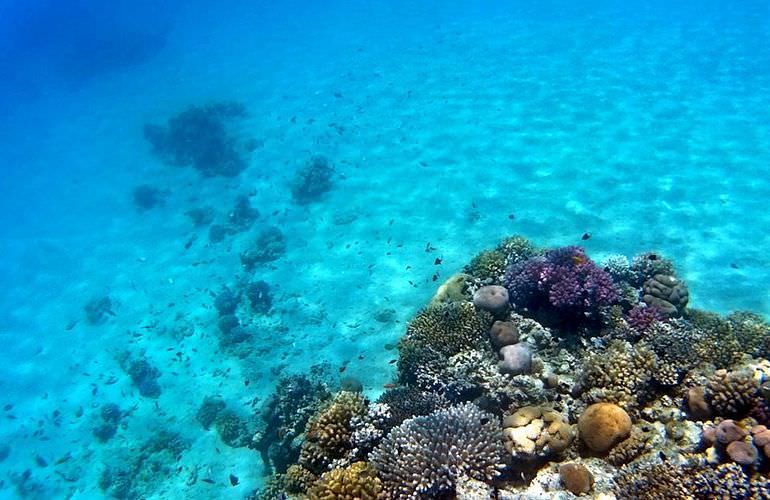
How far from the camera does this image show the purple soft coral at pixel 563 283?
9461 millimetres

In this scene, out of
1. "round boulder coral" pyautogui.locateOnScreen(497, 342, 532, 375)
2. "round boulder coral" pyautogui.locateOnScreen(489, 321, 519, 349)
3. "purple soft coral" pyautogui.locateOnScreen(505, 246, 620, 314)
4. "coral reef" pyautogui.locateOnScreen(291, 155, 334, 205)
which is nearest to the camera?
"round boulder coral" pyautogui.locateOnScreen(497, 342, 532, 375)

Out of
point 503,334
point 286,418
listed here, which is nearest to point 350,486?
point 503,334

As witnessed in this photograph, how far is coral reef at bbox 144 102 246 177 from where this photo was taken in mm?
32688

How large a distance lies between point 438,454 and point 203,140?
34.4 metres

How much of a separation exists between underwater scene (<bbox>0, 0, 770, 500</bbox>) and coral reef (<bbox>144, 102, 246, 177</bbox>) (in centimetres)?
28

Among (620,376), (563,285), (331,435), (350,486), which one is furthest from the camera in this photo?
(563,285)

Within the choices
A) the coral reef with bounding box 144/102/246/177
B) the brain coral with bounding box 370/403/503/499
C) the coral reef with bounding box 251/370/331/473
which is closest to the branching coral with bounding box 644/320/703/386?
the brain coral with bounding box 370/403/503/499

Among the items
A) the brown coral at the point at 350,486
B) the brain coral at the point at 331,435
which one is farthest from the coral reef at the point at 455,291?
the brown coral at the point at 350,486

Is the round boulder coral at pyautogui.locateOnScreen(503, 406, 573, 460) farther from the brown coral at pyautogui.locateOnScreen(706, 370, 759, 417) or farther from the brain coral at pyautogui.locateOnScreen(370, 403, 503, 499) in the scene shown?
the brown coral at pyautogui.locateOnScreen(706, 370, 759, 417)

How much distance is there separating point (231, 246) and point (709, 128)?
1069 inches

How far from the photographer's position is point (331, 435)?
26.7ft

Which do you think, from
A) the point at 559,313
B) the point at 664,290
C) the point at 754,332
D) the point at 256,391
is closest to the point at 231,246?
the point at 256,391

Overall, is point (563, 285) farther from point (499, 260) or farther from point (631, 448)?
point (631, 448)

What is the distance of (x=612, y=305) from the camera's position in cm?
962
